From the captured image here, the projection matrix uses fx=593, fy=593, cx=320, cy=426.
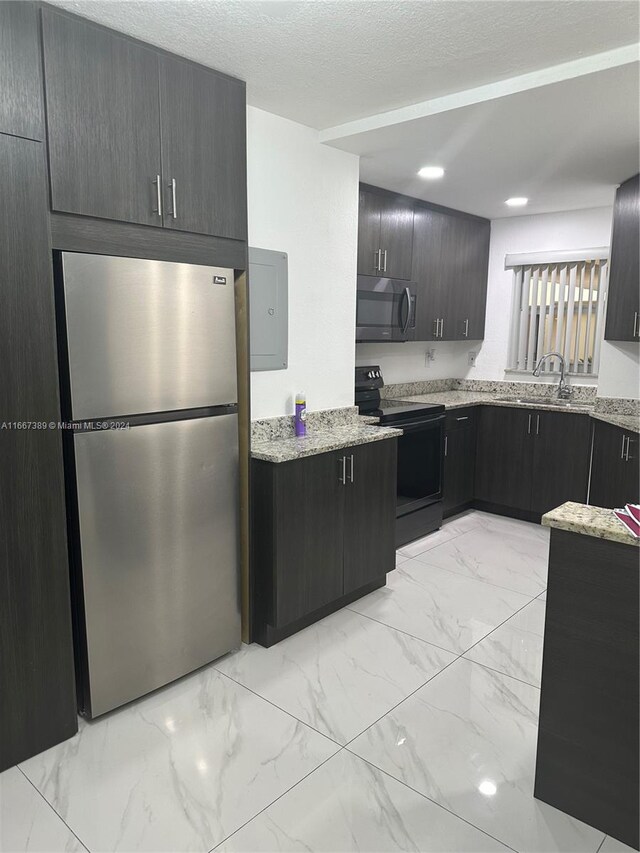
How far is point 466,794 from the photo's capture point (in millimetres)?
1941

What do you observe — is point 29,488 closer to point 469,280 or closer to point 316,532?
point 316,532

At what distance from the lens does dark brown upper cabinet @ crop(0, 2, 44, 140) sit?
1.81 metres

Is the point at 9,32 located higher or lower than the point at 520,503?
higher

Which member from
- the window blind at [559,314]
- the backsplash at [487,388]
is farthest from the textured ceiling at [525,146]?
the backsplash at [487,388]

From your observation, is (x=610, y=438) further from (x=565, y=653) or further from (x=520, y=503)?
(x=565, y=653)

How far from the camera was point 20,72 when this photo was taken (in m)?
1.85

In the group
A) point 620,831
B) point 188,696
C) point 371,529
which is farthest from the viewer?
point 371,529

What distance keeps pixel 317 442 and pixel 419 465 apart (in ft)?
4.67

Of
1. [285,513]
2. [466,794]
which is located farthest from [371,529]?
[466,794]

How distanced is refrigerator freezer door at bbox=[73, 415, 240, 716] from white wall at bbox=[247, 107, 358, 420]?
54cm

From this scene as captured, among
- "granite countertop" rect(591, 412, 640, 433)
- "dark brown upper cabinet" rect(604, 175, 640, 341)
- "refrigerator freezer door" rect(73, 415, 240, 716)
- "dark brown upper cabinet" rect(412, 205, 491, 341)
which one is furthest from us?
"dark brown upper cabinet" rect(412, 205, 491, 341)

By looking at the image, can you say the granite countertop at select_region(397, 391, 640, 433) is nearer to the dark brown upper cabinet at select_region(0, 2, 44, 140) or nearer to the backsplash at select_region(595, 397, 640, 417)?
the backsplash at select_region(595, 397, 640, 417)

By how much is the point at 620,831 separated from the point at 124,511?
6.29 feet

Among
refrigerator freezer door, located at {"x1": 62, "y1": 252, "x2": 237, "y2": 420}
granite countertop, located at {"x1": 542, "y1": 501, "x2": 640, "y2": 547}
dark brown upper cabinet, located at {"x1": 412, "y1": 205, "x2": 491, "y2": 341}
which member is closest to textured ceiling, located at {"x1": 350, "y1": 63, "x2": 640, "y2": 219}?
Result: dark brown upper cabinet, located at {"x1": 412, "y1": 205, "x2": 491, "y2": 341}
